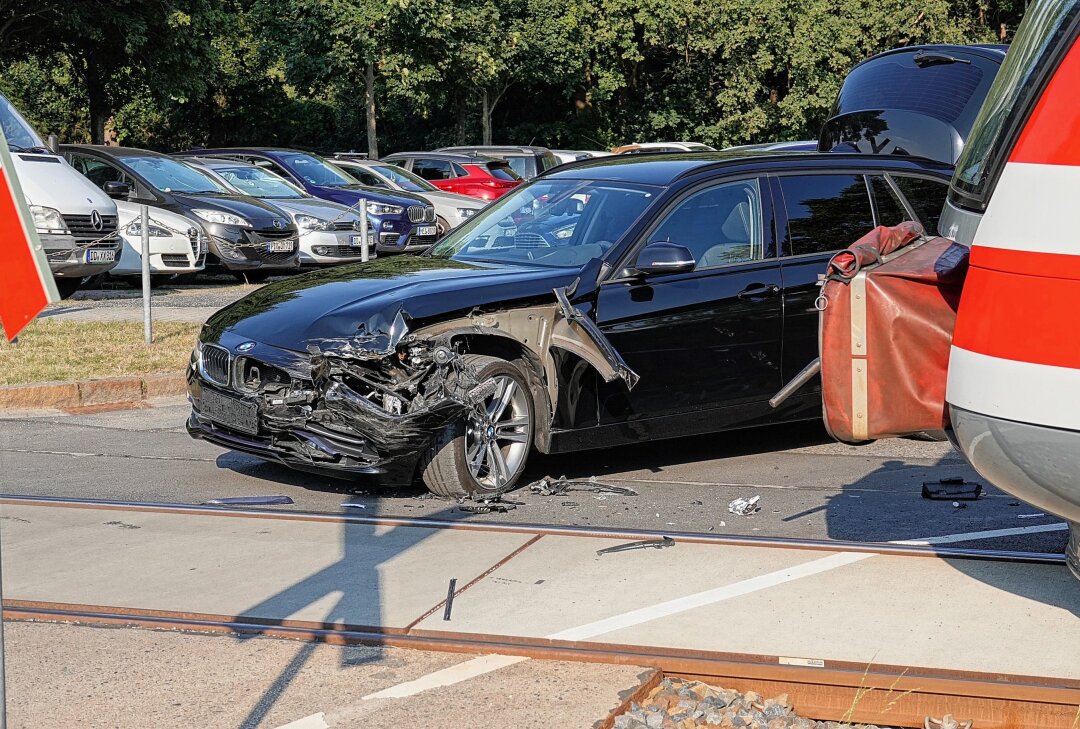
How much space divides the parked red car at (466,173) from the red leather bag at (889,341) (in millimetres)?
20061

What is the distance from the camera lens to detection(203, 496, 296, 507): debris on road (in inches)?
251

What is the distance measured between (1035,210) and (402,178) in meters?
20.0

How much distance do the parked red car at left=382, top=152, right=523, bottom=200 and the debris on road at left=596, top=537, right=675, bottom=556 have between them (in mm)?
18933

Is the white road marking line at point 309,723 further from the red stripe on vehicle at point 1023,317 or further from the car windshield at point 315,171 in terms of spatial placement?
the car windshield at point 315,171

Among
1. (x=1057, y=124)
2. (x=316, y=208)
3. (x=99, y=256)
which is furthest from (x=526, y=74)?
(x=1057, y=124)

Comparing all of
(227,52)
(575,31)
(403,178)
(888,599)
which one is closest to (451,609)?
(888,599)

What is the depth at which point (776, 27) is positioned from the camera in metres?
43.8

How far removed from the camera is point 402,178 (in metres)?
22.8

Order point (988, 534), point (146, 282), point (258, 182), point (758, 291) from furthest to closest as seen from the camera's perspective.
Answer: point (258, 182) → point (146, 282) → point (758, 291) → point (988, 534)

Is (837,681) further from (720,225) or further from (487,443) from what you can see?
(720,225)

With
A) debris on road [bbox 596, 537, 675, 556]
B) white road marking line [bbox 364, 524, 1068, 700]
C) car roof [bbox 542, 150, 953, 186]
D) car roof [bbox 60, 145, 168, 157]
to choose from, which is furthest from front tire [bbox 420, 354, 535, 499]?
car roof [bbox 60, 145, 168, 157]

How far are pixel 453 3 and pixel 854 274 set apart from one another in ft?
102

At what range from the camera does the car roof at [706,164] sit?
7.45m

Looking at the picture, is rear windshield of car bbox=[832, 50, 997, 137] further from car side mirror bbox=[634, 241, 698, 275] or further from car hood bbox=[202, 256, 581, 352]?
car hood bbox=[202, 256, 581, 352]
